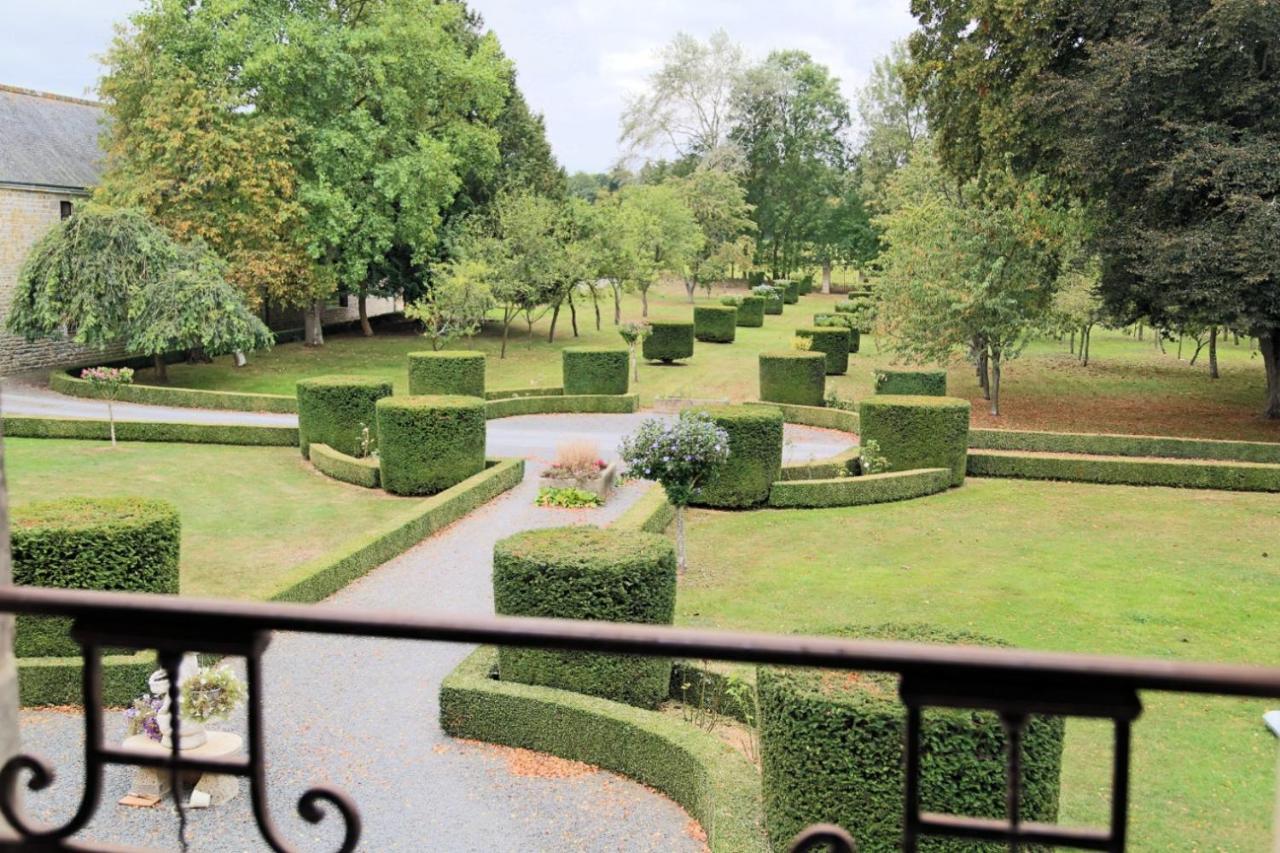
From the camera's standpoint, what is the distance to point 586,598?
863 cm

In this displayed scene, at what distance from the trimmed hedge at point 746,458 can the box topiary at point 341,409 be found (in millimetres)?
6446

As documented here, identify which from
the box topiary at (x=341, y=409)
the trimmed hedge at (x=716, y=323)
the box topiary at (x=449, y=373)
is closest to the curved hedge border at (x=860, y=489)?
the box topiary at (x=341, y=409)

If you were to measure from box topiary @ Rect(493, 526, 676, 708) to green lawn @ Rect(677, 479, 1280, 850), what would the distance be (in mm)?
2375

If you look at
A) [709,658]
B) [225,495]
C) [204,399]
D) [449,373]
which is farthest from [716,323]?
[709,658]

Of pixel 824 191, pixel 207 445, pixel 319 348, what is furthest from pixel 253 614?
pixel 824 191

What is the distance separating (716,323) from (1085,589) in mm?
28798

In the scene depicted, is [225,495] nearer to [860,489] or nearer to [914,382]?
[860,489]

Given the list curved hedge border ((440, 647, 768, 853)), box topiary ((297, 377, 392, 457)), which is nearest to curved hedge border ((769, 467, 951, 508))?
box topiary ((297, 377, 392, 457))

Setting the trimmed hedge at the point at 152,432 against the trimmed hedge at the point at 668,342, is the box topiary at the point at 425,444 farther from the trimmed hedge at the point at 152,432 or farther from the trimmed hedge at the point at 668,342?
the trimmed hedge at the point at 668,342

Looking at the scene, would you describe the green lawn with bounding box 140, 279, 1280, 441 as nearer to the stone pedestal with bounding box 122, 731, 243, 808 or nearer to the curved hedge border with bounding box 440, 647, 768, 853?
the curved hedge border with bounding box 440, 647, 768, 853

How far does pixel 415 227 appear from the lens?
3403cm

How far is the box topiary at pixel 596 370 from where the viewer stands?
2634cm

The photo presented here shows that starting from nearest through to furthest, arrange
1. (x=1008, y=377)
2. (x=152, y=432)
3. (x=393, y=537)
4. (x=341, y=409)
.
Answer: (x=393, y=537) → (x=341, y=409) → (x=152, y=432) → (x=1008, y=377)

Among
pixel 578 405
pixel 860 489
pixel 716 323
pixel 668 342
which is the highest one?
pixel 716 323
